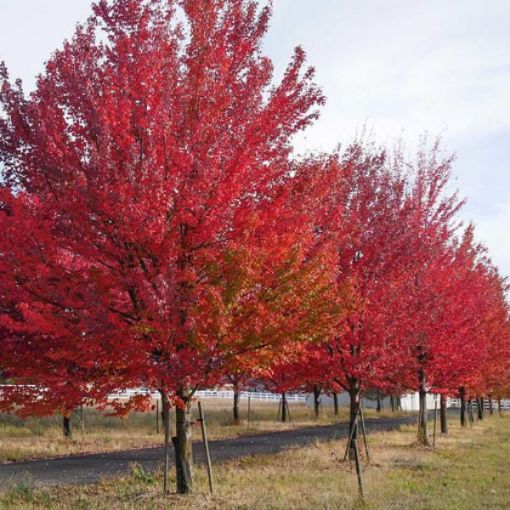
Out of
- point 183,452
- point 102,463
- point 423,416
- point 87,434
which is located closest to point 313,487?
point 183,452

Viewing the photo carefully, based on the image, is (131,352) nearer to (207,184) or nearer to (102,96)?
(207,184)

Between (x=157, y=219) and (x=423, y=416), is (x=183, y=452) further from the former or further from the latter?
(x=423, y=416)

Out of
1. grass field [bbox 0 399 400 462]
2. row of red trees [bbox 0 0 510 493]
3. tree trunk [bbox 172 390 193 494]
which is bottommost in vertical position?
grass field [bbox 0 399 400 462]

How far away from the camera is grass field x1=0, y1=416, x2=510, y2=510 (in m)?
11.1

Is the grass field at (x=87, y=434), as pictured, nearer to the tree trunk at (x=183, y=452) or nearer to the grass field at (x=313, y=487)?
the grass field at (x=313, y=487)

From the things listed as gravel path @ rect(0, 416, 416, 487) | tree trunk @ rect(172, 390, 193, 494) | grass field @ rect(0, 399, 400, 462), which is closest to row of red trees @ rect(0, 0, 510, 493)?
tree trunk @ rect(172, 390, 193, 494)

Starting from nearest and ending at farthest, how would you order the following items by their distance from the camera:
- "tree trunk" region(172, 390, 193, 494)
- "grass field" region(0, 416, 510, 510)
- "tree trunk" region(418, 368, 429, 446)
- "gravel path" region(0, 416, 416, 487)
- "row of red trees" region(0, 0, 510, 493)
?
"row of red trees" region(0, 0, 510, 493)
"grass field" region(0, 416, 510, 510)
"tree trunk" region(172, 390, 193, 494)
"gravel path" region(0, 416, 416, 487)
"tree trunk" region(418, 368, 429, 446)

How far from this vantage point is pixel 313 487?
1334 centimetres

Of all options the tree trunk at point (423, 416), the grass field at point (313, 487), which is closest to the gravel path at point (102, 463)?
the grass field at point (313, 487)

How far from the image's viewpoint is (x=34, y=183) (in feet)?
31.3

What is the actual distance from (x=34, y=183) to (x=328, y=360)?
30.8ft

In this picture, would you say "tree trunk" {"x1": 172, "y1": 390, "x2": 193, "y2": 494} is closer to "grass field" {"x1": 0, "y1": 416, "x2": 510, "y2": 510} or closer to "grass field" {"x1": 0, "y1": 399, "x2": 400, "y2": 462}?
"grass field" {"x1": 0, "y1": 416, "x2": 510, "y2": 510}

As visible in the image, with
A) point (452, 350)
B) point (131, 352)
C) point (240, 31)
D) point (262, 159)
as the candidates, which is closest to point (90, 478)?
point (131, 352)

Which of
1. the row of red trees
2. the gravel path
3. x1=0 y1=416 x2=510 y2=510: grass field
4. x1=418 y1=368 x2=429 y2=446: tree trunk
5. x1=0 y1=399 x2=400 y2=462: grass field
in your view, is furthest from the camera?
x1=418 y1=368 x2=429 y2=446: tree trunk
